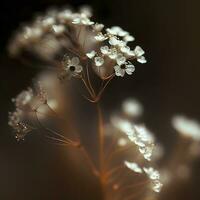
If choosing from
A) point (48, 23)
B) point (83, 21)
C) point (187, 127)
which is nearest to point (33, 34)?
point (48, 23)

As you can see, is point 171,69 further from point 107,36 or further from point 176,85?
point 107,36

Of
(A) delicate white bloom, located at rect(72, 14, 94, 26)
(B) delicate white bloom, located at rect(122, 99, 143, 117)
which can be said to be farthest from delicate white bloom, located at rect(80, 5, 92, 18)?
(B) delicate white bloom, located at rect(122, 99, 143, 117)

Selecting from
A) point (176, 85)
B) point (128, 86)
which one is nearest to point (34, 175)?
point (128, 86)

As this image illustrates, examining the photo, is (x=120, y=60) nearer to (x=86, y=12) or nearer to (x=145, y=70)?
(x=86, y=12)

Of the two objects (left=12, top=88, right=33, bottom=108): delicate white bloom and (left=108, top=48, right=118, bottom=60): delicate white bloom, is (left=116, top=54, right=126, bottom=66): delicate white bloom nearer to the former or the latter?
(left=108, top=48, right=118, bottom=60): delicate white bloom

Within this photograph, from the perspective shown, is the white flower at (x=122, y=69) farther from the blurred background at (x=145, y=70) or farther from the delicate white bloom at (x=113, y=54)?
the blurred background at (x=145, y=70)

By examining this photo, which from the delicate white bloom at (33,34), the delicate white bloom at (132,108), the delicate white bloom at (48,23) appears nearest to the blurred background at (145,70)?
the delicate white bloom at (132,108)
